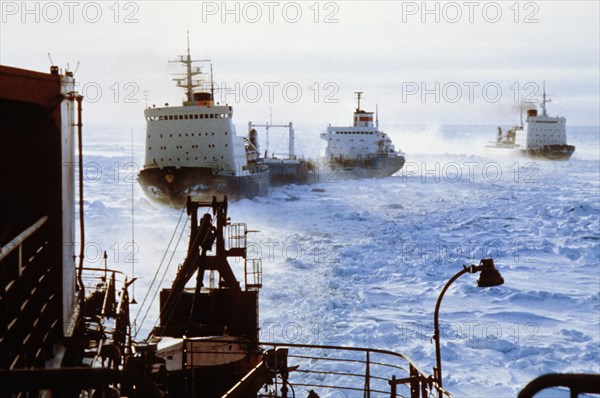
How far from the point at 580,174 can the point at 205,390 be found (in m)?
83.1

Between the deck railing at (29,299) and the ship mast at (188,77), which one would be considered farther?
the ship mast at (188,77)

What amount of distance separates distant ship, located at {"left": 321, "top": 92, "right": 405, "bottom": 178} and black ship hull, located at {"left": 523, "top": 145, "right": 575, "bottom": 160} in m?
32.5

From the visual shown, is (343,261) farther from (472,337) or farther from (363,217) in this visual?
(363,217)

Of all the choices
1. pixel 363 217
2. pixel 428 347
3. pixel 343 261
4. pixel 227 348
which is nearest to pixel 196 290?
pixel 227 348

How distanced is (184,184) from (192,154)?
144 inches

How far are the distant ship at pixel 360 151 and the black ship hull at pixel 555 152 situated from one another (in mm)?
32478

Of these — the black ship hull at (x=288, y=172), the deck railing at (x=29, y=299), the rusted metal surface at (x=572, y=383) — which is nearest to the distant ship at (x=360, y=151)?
the black ship hull at (x=288, y=172)

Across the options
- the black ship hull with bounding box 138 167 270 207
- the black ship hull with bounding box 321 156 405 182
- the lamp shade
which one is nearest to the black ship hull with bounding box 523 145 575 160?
the black ship hull with bounding box 321 156 405 182

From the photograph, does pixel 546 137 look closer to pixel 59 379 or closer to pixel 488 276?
pixel 488 276

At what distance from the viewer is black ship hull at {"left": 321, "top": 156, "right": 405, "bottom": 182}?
78.9 m

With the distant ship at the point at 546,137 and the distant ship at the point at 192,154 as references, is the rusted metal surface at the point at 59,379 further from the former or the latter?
the distant ship at the point at 546,137

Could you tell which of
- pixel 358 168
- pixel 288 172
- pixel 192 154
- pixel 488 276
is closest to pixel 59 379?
pixel 488 276

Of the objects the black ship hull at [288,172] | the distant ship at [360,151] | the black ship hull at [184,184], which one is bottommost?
the black ship hull at [184,184]

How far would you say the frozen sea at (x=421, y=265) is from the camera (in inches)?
704
